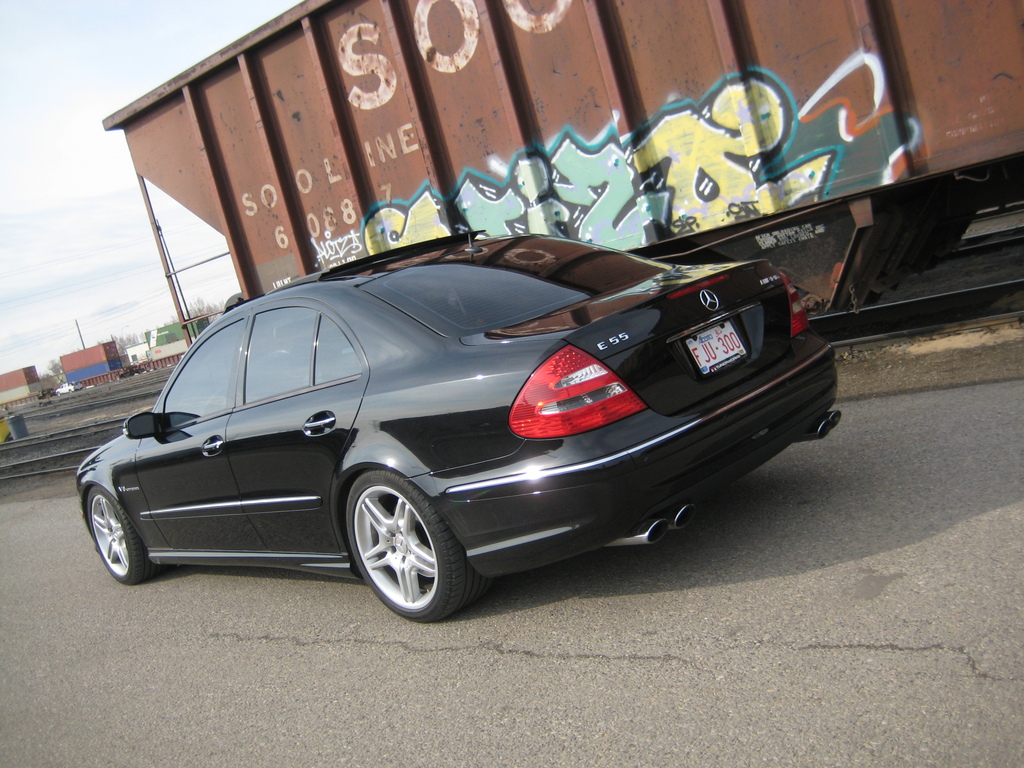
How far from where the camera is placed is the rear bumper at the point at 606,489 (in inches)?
111

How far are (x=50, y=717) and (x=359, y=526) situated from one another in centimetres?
154

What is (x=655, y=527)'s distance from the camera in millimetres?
2889

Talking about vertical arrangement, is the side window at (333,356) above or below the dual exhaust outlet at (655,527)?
above

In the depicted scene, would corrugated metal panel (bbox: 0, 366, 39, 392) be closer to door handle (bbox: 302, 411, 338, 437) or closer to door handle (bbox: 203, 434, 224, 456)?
door handle (bbox: 203, 434, 224, 456)

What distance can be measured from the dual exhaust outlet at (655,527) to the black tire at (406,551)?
0.65m

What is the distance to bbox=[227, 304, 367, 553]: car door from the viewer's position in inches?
138

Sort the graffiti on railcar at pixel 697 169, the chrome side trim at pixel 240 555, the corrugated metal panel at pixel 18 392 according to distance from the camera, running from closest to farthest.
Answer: the chrome side trim at pixel 240 555
the graffiti on railcar at pixel 697 169
the corrugated metal panel at pixel 18 392

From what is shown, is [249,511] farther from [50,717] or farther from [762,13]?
[762,13]

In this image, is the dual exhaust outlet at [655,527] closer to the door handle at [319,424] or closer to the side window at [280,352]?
the door handle at [319,424]

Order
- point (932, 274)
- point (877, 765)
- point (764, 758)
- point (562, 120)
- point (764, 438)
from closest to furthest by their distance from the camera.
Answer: point (877, 765)
point (764, 758)
point (764, 438)
point (562, 120)
point (932, 274)

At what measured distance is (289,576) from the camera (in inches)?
184

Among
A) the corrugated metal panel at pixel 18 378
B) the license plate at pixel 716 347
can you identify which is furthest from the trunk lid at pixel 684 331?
the corrugated metal panel at pixel 18 378

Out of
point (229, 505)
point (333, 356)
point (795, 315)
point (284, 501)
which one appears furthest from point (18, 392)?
point (795, 315)

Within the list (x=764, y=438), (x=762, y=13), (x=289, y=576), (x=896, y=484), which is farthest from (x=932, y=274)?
(x=289, y=576)
